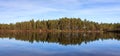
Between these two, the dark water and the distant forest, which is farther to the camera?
the distant forest

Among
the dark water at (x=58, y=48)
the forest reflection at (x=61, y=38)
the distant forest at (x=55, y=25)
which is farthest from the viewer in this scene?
the distant forest at (x=55, y=25)

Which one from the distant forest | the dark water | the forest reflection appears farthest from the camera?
the distant forest

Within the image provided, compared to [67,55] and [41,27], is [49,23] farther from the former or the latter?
[67,55]

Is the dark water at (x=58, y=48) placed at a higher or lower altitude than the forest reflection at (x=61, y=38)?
higher

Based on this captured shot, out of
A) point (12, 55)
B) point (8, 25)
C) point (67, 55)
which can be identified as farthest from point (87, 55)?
point (8, 25)

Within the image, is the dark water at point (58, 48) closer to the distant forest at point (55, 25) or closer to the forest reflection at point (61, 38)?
the forest reflection at point (61, 38)

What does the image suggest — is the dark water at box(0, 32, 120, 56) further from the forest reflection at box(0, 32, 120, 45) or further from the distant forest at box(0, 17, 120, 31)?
the distant forest at box(0, 17, 120, 31)

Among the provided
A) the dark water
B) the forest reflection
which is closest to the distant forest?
the forest reflection

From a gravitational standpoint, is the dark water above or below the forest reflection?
above

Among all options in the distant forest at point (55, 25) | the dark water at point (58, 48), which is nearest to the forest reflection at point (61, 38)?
the dark water at point (58, 48)

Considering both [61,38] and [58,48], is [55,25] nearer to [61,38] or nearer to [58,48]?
[61,38]

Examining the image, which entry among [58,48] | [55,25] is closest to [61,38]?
[58,48]

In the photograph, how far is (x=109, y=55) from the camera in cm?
2648

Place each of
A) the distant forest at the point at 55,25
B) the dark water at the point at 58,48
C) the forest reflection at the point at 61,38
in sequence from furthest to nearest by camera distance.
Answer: the distant forest at the point at 55,25, the forest reflection at the point at 61,38, the dark water at the point at 58,48
